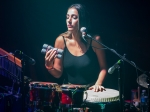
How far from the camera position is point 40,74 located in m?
4.67

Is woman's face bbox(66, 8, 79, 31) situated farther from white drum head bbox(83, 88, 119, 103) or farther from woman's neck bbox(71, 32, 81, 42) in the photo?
white drum head bbox(83, 88, 119, 103)

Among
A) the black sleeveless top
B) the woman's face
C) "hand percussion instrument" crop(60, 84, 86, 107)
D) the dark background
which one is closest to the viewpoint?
"hand percussion instrument" crop(60, 84, 86, 107)

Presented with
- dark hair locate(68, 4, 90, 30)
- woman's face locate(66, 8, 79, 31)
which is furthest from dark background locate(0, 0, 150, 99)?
woman's face locate(66, 8, 79, 31)

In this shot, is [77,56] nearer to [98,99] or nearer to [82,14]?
[82,14]

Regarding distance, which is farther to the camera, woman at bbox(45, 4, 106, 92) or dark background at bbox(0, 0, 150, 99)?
dark background at bbox(0, 0, 150, 99)

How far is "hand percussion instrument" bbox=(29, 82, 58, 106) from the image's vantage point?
10.5ft

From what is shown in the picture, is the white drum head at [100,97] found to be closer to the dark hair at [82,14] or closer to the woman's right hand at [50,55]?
the woman's right hand at [50,55]

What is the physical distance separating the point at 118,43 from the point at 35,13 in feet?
5.40

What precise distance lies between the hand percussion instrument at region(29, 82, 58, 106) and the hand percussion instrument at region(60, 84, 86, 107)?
14cm

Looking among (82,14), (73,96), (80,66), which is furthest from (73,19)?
(73,96)

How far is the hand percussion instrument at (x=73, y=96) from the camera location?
10.3 ft

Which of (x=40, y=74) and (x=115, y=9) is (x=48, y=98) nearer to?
(x=40, y=74)

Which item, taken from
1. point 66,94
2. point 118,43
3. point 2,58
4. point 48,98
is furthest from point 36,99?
point 118,43

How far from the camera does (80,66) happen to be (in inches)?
157
